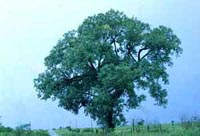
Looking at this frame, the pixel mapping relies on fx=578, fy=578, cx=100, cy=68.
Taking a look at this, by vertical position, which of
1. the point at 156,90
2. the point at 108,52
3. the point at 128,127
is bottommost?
the point at 128,127

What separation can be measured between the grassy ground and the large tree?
2615 millimetres

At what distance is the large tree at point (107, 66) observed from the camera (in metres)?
46.8

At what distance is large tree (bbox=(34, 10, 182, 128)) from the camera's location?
4678 centimetres

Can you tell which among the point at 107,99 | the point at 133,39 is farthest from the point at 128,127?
the point at 133,39

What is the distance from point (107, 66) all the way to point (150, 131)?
7.69 meters

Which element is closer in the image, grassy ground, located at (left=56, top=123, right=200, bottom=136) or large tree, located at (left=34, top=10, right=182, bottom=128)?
grassy ground, located at (left=56, top=123, right=200, bottom=136)

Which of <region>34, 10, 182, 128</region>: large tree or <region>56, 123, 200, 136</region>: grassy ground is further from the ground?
<region>34, 10, 182, 128</region>: large tree

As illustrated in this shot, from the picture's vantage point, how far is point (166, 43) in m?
49.5

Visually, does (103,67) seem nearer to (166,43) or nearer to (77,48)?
(77,48)

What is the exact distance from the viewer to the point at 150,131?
Result: 40.9 m

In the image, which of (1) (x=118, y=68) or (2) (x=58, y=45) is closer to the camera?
(1) (x=118, y=68)

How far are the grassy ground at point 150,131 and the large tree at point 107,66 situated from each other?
2615mm

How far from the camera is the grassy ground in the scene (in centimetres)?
3157

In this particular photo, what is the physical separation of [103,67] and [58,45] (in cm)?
631
